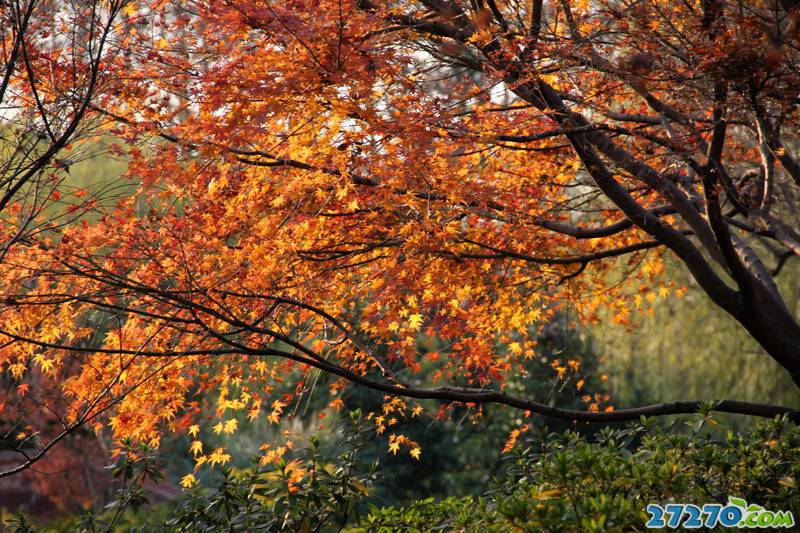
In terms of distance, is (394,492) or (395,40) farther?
(394,492)

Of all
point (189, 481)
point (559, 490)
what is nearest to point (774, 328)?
point (559, 490)

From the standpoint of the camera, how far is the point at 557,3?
4.52 m

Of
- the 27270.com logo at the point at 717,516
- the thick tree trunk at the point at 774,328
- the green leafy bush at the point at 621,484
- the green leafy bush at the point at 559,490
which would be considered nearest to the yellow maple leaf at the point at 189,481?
the green leafy bush at the point at 559,490

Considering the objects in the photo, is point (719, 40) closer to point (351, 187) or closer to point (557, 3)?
point (557, 3)

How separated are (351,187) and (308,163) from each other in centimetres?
39

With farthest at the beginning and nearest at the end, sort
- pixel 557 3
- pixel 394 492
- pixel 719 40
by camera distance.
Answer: pixel 394 492 → pixel 557 3 → pixel 719 40

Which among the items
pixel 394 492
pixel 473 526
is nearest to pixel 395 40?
pixel 473 526

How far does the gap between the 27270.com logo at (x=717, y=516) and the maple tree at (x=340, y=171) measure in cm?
111

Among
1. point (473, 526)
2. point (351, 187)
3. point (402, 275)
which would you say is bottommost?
point (473, 526)

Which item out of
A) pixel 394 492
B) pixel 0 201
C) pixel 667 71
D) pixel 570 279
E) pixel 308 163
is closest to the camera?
pixel 0 201

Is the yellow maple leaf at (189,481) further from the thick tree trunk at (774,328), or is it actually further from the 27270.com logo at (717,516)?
the thick tree trunk at (774,328)

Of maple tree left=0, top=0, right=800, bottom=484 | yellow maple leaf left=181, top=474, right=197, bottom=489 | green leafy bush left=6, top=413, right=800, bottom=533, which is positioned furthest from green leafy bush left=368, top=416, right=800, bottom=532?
yellow maple leaf left=181, top=474, right=197, bottom=489

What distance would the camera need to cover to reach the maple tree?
12.2ft

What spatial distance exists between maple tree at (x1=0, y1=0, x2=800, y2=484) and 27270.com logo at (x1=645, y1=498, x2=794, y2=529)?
111 centimetres
